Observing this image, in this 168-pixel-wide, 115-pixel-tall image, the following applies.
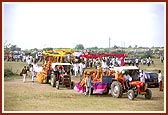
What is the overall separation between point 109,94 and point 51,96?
124 inches

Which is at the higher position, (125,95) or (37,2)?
(37,2)

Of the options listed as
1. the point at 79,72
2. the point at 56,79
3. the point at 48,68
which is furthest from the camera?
the point at 79,72

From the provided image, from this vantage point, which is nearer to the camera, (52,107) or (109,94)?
(52,107)

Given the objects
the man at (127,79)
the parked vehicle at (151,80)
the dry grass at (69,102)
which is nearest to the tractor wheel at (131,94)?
the dry grass at (69,102)

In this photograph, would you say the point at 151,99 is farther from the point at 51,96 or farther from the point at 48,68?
the point at 48,68

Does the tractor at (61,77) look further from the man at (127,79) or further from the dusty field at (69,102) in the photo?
the man at (127,79)

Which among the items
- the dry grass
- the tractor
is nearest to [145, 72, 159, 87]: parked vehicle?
the dry grass

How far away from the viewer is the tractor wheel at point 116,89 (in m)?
18.3

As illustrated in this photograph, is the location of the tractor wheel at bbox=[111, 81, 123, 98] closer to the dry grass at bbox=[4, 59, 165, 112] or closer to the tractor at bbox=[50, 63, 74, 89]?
the dry grass at bbox=[4, 59, 165, 112]

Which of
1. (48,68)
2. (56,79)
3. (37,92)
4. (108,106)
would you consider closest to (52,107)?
(108,106)

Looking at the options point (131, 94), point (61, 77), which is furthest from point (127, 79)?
point (61, 77)

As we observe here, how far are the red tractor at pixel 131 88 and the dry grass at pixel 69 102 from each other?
0.87 feet

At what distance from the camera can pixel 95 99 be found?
18109 millimetres

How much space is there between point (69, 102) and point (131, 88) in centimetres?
318
